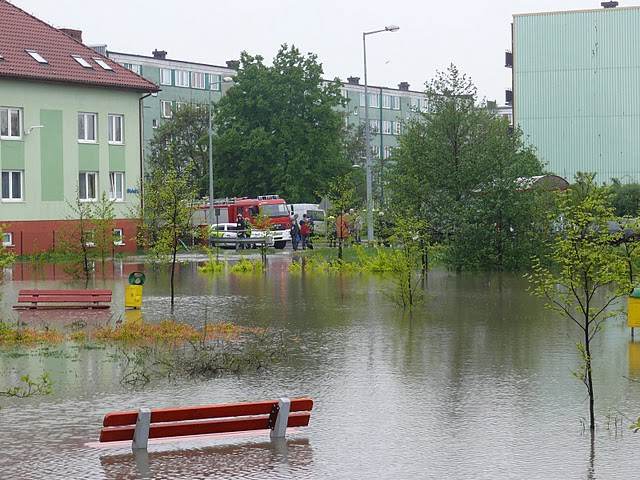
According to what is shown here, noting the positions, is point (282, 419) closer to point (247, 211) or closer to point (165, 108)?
point (247, 211)

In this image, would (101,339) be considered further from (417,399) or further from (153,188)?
(153,188)

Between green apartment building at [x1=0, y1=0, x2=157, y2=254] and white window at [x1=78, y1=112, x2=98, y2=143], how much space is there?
0.05m

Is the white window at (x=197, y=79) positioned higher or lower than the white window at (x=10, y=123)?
higher

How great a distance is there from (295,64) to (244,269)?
41744 mm

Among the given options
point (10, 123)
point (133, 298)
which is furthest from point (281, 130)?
point (133, 298)

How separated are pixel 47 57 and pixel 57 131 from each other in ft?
12.7

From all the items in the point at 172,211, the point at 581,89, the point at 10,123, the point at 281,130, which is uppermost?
the point at 581,89

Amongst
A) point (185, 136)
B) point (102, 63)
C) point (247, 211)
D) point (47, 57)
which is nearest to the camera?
point (47, 57)

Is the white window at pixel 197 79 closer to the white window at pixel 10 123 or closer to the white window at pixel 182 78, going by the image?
the white window at pixel 182 78

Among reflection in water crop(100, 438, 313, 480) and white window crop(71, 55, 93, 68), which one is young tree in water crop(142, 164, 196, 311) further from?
white window crop(71, 55, 93, 68)

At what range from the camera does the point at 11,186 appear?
179 feet

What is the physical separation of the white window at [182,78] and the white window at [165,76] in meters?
1.05

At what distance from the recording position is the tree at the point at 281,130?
7912 cm

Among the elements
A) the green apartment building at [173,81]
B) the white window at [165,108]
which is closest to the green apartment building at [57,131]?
the green apartment building at [173,81]
